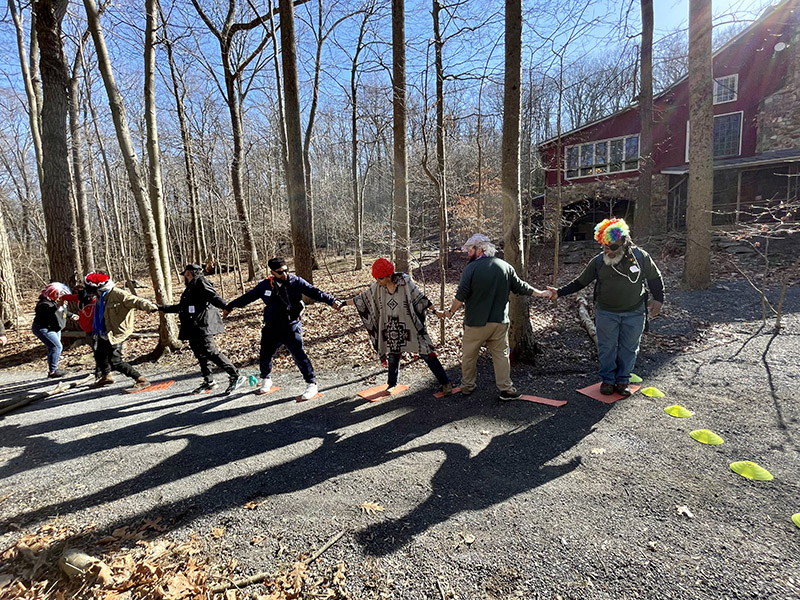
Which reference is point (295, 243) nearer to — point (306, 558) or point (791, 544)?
point (306, 558)

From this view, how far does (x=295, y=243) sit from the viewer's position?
9.47 meters

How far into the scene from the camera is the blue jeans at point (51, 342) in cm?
724

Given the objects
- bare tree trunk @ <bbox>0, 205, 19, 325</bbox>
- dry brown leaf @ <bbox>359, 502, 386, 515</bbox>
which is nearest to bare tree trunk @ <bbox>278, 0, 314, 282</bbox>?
dry brown leaf @ <bbox>359, 502, 386, 515</bbox>

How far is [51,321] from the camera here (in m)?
7.40

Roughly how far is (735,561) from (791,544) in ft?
1.41

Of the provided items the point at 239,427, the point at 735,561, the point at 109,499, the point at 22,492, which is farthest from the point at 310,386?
the point at 735,561

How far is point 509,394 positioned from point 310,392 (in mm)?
2681

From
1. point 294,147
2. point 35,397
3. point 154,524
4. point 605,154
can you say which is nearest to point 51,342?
point 35,397

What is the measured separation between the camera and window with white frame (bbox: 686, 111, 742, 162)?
18438 millimetres

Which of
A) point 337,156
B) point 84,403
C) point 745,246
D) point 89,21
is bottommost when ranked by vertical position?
point 84,403

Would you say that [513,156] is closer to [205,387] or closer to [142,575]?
[205,387]

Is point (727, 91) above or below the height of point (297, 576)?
above

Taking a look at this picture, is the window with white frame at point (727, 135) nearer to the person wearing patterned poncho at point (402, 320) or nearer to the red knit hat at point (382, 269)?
the person wearing patterned poncho at point (402, 320)

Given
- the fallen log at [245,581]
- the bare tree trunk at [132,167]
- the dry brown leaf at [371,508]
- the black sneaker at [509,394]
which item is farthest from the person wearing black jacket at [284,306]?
the bare tree trunk at [132,167]
